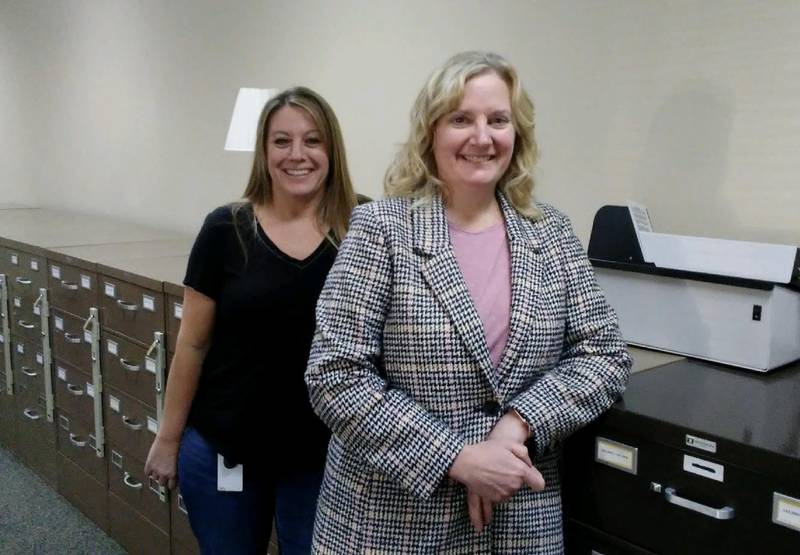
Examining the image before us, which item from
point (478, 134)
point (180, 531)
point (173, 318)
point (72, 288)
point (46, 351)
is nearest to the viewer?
point (478, 134)

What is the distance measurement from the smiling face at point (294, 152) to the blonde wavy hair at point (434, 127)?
244 mm

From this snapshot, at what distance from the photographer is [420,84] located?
2410 mm

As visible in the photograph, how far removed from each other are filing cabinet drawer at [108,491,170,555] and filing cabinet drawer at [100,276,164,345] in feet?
2.10

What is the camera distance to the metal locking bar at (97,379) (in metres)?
2.59

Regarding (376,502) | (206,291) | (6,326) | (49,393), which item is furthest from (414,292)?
(6,326)

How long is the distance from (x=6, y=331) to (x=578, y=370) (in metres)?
3.00

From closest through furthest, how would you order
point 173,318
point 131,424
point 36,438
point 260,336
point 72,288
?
point 260,336 < point 173,318 < point 131,424 < point 72,288 < point 36,438

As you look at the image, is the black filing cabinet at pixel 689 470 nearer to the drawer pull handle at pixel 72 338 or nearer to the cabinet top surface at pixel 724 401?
the cabinet top surface at pixel 724 401

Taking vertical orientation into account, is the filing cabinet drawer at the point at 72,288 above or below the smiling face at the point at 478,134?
below

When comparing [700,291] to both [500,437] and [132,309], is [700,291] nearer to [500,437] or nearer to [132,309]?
[500,437]

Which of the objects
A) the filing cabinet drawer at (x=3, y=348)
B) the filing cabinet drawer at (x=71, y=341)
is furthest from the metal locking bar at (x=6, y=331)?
the filing cabinet drawer at (x=71, y=341)

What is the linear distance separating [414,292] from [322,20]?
191 cm

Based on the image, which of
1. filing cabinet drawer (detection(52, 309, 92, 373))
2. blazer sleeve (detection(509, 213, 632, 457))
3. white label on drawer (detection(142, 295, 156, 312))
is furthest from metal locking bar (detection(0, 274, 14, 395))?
blazer sleeve (detection(509, 213, 632, 457))

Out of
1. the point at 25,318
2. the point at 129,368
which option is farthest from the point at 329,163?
the point at 25,318
